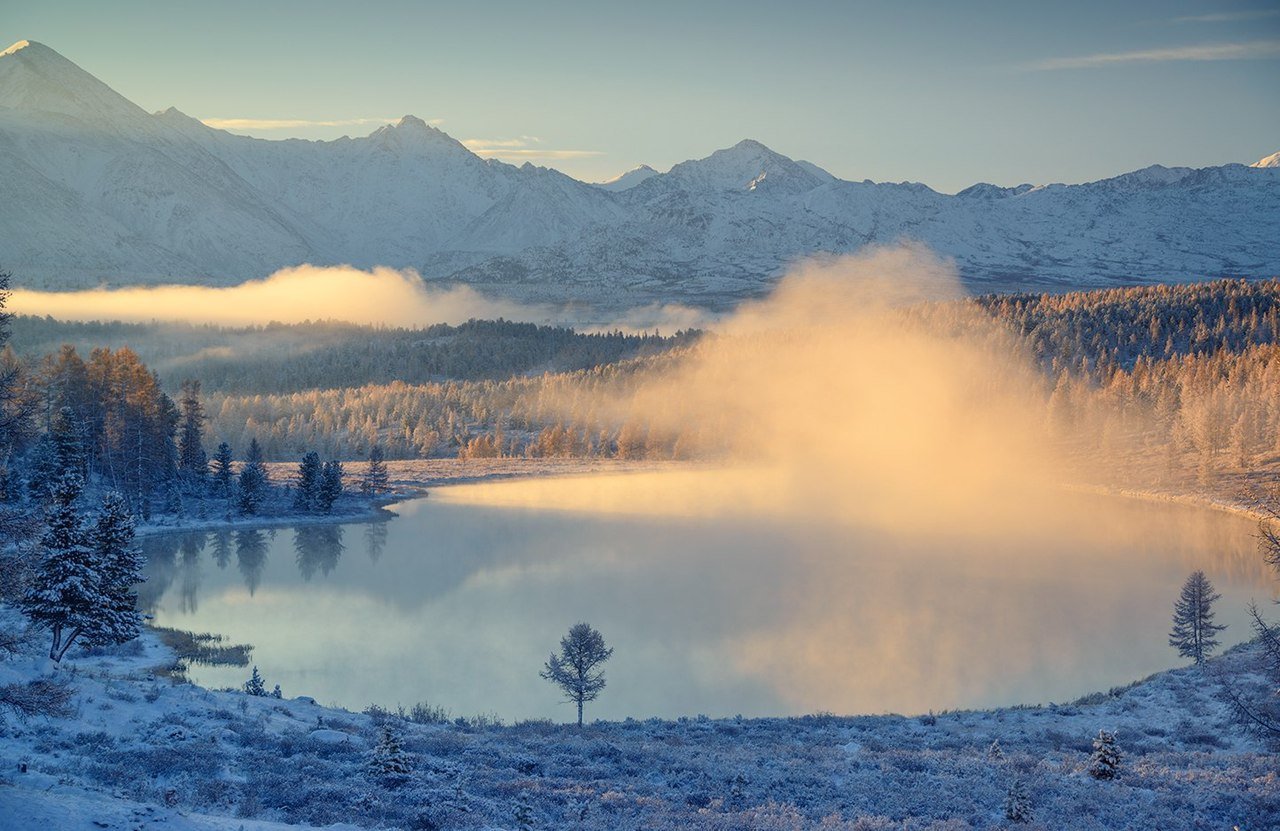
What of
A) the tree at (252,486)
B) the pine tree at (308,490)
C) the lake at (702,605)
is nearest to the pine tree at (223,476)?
the tree at (252,486)

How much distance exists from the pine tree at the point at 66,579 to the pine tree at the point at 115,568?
3.48 feet

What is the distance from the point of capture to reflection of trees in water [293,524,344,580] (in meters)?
69.9

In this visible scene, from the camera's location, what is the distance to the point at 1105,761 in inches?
879

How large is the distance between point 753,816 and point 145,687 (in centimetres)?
1753

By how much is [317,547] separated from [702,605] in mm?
38215

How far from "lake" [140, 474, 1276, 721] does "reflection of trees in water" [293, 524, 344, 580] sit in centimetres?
34

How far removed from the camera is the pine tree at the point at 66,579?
31.4 m

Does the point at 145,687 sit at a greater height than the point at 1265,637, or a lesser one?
lesser

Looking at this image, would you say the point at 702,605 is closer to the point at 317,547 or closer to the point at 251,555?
the point at 317,547

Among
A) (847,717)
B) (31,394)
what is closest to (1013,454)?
(847,717)

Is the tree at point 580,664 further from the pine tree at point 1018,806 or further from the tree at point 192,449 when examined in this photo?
the tree at point 192,449

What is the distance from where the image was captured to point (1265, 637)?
60.8 ft

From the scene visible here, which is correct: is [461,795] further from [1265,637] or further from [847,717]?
[847,717]

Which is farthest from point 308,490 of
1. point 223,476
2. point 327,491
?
point 223,476
